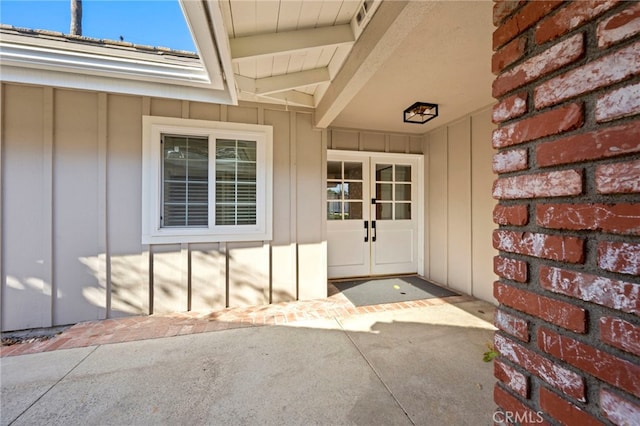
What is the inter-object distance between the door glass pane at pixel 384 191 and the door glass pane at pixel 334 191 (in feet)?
2.25

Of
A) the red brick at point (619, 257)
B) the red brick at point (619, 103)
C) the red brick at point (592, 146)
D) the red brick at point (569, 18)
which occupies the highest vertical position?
the red brick at point (569, 18)

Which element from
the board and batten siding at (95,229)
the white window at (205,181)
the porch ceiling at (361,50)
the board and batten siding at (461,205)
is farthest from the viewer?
the board and batten siding at (461,205)

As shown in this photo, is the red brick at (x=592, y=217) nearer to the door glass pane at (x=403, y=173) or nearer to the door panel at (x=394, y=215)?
the door panel at (x=394, y=215)

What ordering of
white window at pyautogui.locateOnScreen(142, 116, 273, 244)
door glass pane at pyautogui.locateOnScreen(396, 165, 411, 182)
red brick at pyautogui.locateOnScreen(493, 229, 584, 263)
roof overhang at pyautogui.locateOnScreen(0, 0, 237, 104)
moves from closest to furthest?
red brick at pyautogui.locateOnScreen(493, 229, 584, 263) → roof overhang at pyautogui.locateOnScreen(0, 0, 237, 104) → white window at pyautogui.locateOnScreen(142, 116, 273, 244) → door glass pane at pyautogui.locateOnScreen(396, 165, 411, 182)

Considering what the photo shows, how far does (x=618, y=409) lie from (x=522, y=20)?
1.00 meters

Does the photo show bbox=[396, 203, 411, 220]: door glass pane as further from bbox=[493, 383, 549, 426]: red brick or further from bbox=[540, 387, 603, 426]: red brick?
bbox=[540, 387, 603, 426]: red brick

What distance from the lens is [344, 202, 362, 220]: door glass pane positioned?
4340 millimetres

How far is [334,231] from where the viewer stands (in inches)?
168

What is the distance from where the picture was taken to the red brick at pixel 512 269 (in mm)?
747

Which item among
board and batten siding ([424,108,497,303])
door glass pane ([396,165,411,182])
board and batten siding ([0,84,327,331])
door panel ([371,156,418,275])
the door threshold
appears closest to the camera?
board and batten siding ([0,84,327,331])

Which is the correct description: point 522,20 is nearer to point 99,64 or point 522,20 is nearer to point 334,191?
point 99,64

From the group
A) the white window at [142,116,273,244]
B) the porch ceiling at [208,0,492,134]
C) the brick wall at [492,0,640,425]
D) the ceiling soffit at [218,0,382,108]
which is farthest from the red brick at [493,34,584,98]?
the white window at [142,116,273,244]

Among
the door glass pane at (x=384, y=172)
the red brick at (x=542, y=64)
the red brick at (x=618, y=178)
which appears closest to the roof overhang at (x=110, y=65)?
the red brick at (x=542, y=64)

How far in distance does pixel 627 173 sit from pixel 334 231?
12.3 ft
